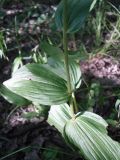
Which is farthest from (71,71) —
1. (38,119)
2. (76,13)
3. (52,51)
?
(38,119)

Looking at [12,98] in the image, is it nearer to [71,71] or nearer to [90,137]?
[71,71]

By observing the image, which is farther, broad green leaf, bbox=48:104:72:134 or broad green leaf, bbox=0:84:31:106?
broad green leaf, bbox=0:84:31:106

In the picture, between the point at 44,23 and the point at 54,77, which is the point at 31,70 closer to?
the point at 54,77

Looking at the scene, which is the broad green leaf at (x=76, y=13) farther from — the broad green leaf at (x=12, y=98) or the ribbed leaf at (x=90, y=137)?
the broad green leaf at (x=12, y=98)

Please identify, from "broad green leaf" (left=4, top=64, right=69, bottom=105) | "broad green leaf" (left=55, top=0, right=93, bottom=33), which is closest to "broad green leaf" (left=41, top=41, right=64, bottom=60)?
"broad green leaf" (left=4, top=64, right=69, bottom=105)

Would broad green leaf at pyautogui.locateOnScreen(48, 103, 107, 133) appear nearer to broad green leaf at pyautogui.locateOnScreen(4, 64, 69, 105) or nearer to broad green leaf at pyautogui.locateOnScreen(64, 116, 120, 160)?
broad green leaf at pyautogui.locateOnScreen(64, 116, 120, 160)

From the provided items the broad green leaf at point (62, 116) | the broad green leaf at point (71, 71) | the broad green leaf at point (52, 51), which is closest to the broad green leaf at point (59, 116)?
the broad green leaf at point (62, 116)
